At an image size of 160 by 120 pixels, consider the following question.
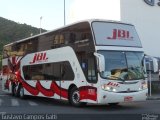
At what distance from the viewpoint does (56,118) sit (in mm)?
12367

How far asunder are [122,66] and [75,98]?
288 cm

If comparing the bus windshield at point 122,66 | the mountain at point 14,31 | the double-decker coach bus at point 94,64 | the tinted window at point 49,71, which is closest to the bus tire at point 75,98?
the double-decker coach bus at point 94,64

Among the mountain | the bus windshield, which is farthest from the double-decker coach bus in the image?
the mountain

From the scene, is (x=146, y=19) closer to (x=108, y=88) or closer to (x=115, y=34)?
(x=115, y=34)

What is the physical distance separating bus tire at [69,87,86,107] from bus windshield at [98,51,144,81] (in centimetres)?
213

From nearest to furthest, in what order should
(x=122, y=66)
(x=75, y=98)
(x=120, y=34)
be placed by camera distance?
(x=122, y=66) → (x=120, y=34) → (x=75, y=98)

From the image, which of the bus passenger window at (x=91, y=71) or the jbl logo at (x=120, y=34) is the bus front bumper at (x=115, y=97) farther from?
the jbl logo at (x=120, y=34)

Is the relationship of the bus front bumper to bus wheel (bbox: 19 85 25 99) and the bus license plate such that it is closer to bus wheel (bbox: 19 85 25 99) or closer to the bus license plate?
the bus license plate

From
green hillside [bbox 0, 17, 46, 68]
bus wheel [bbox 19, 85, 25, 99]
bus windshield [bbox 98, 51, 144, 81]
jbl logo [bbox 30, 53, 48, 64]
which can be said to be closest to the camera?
bus windshield [bbox 98, 51, 144, 81]

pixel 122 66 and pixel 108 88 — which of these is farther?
pixel 122 66

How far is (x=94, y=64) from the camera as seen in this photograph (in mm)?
18422

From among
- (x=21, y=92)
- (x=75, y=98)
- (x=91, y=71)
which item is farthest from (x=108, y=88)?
(x=21, y=92)

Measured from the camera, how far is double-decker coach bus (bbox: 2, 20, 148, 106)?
715 inches

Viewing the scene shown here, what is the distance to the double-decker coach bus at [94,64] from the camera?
1817 cm
